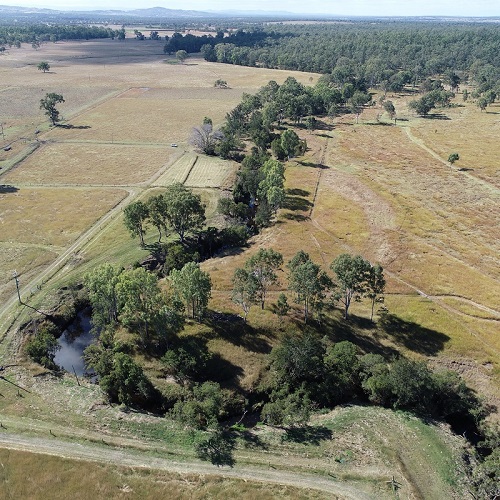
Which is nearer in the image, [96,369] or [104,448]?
[104,448]

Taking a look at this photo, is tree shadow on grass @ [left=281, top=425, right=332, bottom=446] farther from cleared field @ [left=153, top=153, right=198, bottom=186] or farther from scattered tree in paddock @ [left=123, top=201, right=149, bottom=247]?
cleared field @ [left=153, top=153, right=198, bottom=186]

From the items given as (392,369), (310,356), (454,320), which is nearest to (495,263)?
(454,320)

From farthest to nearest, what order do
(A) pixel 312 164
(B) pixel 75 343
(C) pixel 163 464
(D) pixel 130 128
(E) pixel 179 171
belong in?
(D) pixel 130 128, (A) pixel 312 164, (E) pixel 179 171, (B) pixel 75 343, (C) pixel 163 464

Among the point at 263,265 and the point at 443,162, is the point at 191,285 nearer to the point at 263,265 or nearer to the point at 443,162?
the point at 263,265

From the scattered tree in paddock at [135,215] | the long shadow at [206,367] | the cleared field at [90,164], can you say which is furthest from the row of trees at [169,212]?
the cleared field at [90,164]

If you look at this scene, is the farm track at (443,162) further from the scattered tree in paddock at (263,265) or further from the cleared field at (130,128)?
the scattered tree in paddock at (263,265)

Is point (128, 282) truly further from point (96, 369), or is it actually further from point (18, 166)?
point (18, 166)

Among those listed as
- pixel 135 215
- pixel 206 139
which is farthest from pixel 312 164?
pixel 135 215
